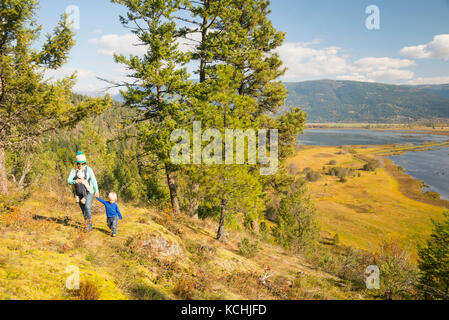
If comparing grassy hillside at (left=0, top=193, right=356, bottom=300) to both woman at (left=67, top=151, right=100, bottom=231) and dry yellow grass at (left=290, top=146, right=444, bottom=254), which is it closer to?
woman at (left=67, top=151, right=100, bottom=231)

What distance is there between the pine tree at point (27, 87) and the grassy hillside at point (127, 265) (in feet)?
11.4

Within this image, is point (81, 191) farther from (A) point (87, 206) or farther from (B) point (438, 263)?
(B) point (438, 263)

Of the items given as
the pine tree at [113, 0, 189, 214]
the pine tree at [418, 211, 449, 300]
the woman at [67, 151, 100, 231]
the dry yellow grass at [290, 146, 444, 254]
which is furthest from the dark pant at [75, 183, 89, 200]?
the dry yellow grass at [290, 146, 444, 254]

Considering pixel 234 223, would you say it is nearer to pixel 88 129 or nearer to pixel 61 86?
pixel 61 86

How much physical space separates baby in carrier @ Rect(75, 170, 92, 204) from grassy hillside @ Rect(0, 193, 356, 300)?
1189mm

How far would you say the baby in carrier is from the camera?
6.65 meters

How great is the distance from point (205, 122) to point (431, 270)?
18.3m

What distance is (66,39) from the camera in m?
10.1

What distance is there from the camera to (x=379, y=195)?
2916 inches

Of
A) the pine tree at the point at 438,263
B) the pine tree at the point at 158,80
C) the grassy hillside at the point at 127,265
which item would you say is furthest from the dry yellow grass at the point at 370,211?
the pine tree at the point at 158,80

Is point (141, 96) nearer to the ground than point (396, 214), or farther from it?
farther from it
